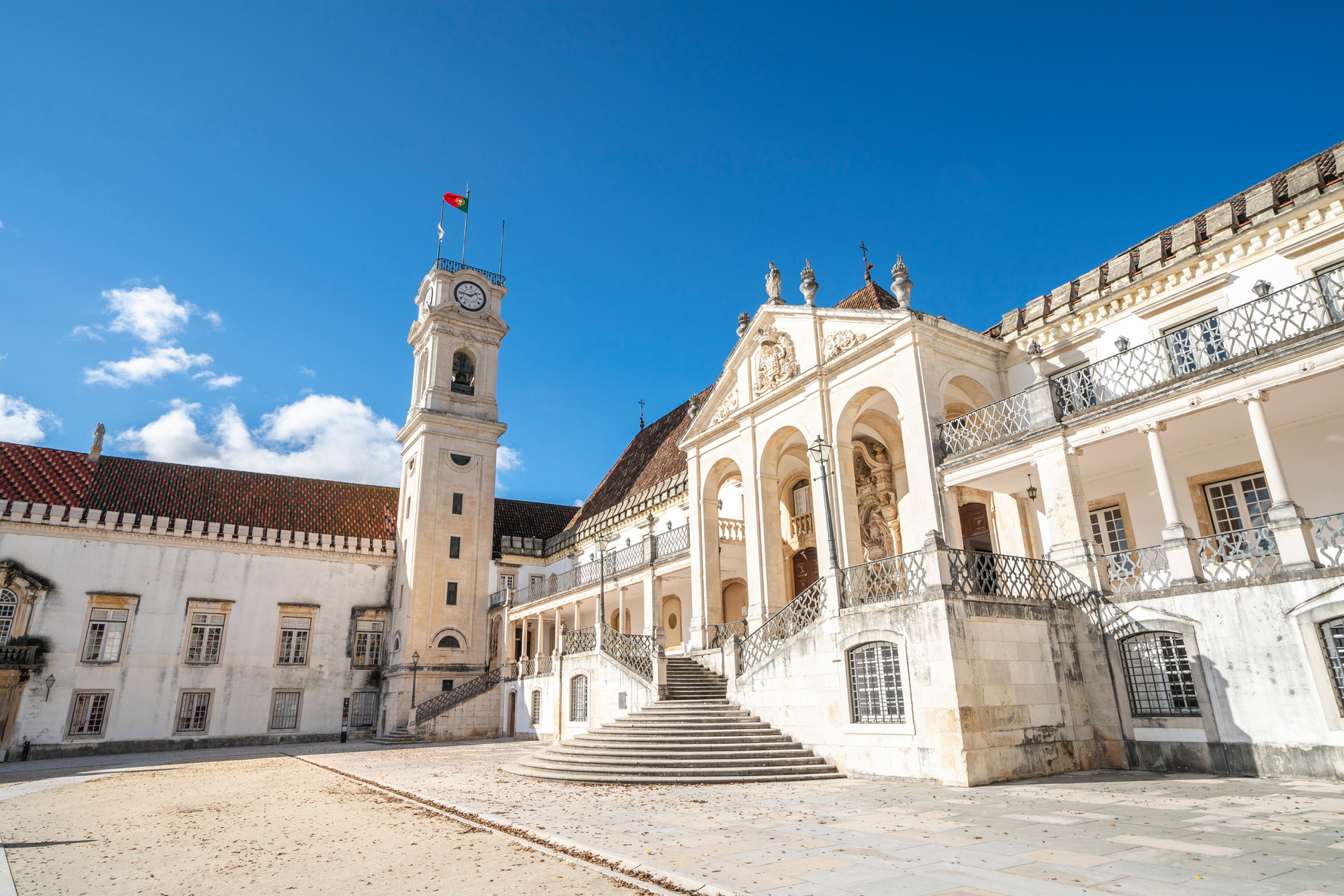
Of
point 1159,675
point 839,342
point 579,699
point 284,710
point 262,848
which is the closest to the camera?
point 262,848

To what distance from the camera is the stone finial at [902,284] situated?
16922mm

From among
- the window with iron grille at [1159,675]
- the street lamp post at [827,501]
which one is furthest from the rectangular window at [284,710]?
the window with iron grille at [1159,675]

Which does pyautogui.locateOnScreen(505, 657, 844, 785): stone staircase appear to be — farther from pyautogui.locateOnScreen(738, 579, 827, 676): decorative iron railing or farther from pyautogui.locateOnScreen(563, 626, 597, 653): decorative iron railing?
pyautogui.locateOnScreen(563, 626, 597, 653): decorative iron railing

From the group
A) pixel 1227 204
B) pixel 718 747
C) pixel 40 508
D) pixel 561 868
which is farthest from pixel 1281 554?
pixel 40 508

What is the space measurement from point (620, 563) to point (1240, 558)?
19.6 meters

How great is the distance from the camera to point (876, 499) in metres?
21.1

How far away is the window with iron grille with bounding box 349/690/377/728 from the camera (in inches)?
1364

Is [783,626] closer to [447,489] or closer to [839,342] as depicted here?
[839,342]

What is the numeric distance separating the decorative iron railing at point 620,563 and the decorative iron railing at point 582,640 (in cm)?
198

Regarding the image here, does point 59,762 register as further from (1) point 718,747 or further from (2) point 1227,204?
(2) point 1227,204

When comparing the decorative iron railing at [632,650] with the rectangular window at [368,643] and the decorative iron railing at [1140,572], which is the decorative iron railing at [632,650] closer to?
the decorative iron railing at [1140,572]

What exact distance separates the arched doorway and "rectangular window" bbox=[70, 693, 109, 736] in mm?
28101

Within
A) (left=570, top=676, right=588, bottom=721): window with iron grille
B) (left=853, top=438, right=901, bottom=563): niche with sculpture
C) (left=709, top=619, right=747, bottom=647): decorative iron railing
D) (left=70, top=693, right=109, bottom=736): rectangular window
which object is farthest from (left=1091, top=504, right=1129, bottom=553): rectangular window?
(left=70, top=693, right=109, bottom=736): rectangular window

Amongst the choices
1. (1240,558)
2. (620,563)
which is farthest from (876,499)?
(620,563)
